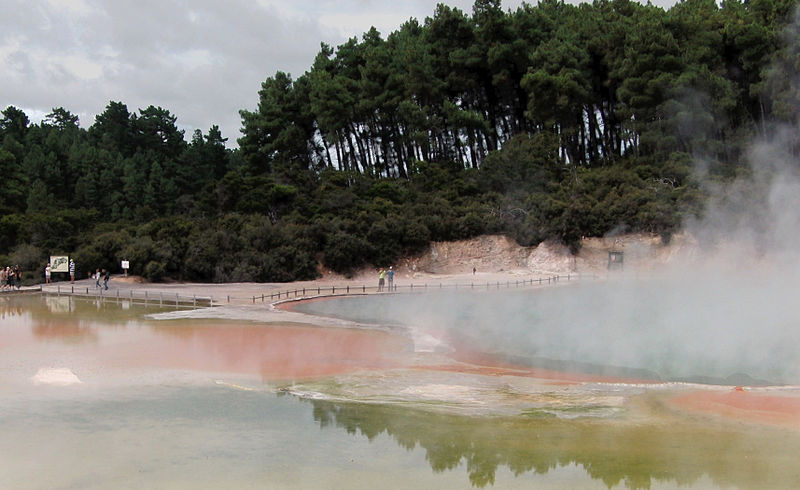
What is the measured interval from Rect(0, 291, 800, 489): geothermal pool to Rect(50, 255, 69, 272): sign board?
18328mm

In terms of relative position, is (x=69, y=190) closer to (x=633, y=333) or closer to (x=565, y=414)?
(x=633, y=333)

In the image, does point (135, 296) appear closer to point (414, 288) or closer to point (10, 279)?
point (10, 279)

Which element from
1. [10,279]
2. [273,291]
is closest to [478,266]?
[273,291]

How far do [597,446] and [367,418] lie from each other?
3536 millimetres

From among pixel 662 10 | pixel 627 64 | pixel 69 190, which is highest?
pixel 662 10

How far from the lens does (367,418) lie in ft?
35.0

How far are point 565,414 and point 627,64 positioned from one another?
40522mm

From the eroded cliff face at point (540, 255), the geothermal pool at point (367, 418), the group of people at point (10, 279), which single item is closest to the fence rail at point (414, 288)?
the eroded cliff face at point (540, 255)

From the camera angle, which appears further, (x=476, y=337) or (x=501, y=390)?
(x=476, y=337)

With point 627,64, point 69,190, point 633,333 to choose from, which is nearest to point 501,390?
point 633,333

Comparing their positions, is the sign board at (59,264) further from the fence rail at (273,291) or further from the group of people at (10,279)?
the group of people at (10,279)

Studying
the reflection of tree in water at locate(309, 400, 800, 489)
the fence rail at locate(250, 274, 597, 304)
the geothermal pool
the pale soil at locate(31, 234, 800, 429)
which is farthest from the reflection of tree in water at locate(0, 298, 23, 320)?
the reflection of tree in water at locate(309, 400, 800, 489)

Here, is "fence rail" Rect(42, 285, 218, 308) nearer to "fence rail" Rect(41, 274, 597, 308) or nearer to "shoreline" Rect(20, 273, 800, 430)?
"fence rail" Rect(41, 274, 597, 308)

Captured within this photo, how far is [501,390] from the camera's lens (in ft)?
40.6
